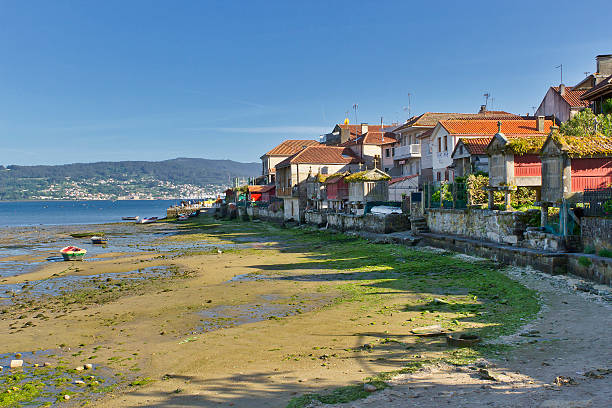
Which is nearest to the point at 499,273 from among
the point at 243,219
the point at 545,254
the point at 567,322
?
the point at 545,254

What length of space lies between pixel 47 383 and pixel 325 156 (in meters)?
61.4

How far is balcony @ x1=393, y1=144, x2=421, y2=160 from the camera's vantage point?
183 feet

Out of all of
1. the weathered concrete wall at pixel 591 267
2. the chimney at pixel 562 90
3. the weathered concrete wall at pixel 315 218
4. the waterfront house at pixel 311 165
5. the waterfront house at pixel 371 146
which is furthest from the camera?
the waterfront house at pixel 371 146

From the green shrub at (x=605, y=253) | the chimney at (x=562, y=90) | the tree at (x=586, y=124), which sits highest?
the chimney at (x=562, y=90)

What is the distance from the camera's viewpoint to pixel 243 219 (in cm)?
8475

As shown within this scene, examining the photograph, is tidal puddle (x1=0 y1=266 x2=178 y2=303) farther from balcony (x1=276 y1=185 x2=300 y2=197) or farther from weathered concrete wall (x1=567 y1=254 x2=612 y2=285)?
balcony (x1=276 y1=185 x2=300 y2=197)

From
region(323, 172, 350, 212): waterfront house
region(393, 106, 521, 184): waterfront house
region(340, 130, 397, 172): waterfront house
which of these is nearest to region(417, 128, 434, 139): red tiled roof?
region(393, 106, 521, 184): waterfront house

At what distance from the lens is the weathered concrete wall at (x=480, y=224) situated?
2292cm

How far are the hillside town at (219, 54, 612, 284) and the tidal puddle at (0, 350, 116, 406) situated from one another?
13.9 m

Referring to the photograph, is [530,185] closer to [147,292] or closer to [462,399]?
[147,292]

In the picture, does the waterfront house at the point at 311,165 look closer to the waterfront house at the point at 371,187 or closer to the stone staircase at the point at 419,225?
the waterfront house at the point at 371,187

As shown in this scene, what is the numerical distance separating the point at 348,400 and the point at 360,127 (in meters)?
87.0

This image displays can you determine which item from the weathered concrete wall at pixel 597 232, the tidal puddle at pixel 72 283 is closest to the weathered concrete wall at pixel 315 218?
the tidal puddle at pixel 72 283

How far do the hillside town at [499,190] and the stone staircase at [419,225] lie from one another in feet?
0.19
